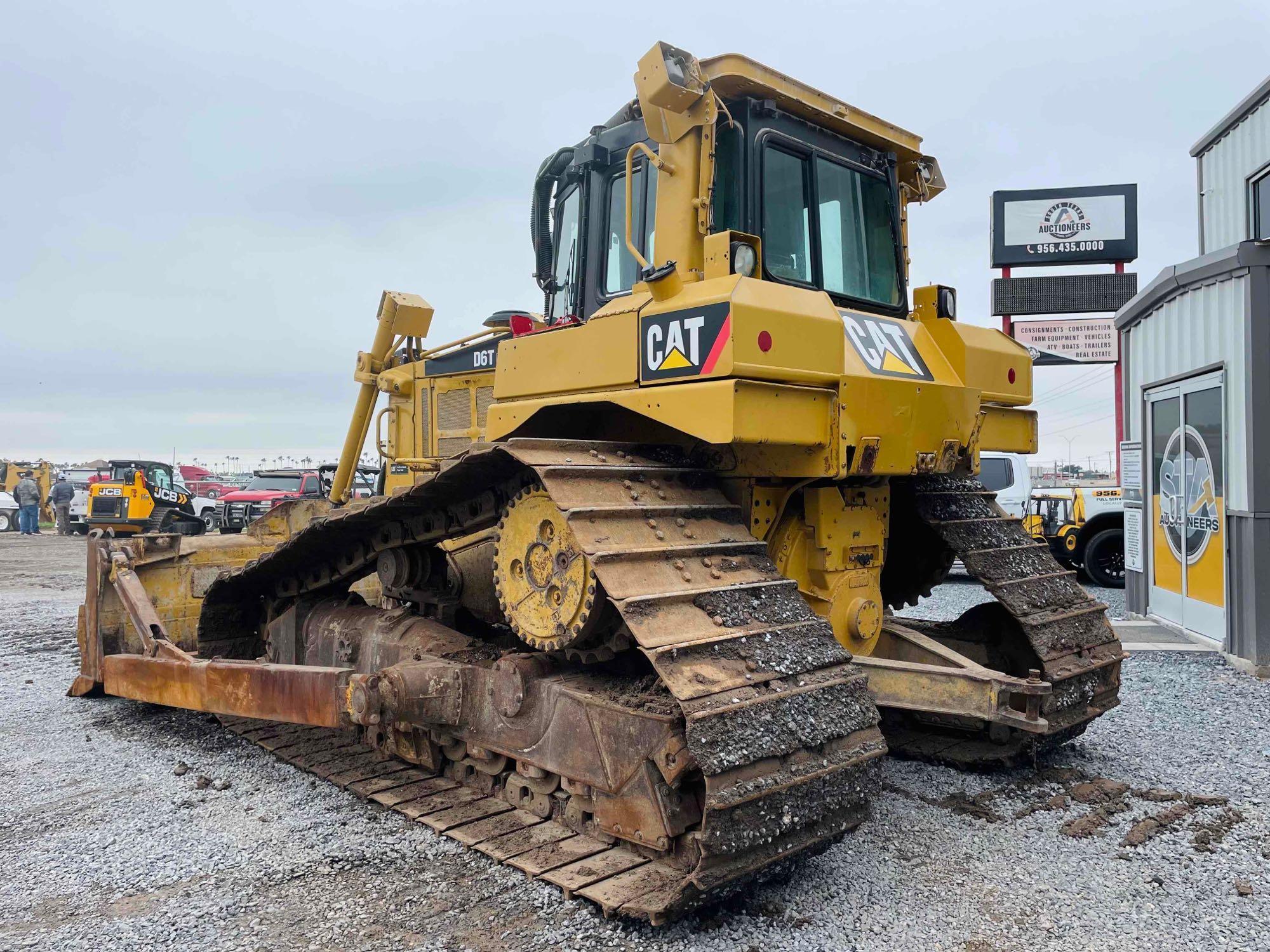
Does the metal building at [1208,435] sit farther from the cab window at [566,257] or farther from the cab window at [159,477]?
the cab window at [159,477]

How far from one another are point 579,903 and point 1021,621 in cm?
248

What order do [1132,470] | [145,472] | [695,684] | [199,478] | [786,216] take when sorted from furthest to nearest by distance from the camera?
[199,478] → [145,472] → [1132,470] → [786,216] → [695,684]

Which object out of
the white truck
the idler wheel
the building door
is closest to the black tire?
the white truck

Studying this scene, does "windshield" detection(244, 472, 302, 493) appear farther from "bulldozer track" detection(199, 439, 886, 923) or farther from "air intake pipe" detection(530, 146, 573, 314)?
"bulldozer track" detection(199, 439, 886, 923)

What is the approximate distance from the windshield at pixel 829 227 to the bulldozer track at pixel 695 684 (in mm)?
1144

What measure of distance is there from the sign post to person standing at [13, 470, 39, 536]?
26691mm

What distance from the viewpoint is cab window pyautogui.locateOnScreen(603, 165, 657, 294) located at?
454 centimetres

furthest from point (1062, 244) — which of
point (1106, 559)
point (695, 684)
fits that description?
point (695, 684)

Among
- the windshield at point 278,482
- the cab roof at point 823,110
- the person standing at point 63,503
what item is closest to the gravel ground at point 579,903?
the cab roof at point 823,110

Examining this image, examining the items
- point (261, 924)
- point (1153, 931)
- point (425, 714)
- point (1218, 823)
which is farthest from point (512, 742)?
point (1218, 823)

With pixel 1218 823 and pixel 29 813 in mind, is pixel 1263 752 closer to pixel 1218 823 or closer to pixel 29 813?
pixel 1218 823

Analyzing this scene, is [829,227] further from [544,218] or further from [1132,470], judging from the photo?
[1132,470]

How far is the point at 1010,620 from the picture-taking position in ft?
16.9

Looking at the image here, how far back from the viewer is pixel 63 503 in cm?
3005
